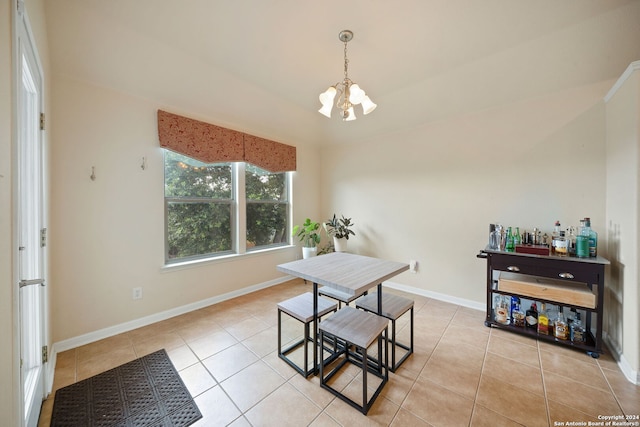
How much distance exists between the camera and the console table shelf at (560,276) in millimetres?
1962

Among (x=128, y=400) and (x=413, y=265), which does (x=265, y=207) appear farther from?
(x=128, y=400)

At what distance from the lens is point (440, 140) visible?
3172 millimetres

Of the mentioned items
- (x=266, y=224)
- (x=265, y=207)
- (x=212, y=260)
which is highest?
(x=265, y=207)

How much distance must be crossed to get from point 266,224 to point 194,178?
127 cm

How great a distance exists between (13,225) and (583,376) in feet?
11.5

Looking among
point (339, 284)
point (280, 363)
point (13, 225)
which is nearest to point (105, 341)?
point (280, 363)

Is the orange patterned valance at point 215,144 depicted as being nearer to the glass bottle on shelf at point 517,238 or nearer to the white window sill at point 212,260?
the white window sill at point 212,260

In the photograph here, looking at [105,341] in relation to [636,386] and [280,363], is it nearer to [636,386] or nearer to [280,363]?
[280,363]

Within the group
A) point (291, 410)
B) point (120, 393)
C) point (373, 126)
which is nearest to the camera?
point (291, 410)

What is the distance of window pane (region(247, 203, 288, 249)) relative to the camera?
142 inches

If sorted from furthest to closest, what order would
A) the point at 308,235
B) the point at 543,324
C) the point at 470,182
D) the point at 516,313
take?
the point at 308,235 < the point at 470,182 < the point at 516,313 < the point at 543,324

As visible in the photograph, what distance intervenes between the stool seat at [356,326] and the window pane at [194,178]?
2320mm

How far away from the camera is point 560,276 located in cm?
209

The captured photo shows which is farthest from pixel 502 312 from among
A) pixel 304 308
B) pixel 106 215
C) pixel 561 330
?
pixel 106 215
